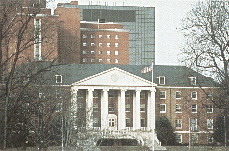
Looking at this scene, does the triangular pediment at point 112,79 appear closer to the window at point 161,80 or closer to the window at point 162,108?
the window at point 161,80

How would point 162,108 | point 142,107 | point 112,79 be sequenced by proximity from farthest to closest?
point 142,107, point 162,108, point 112,79

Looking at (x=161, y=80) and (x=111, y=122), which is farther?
(x=161, y=80)

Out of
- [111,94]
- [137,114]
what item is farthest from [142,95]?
[111,94]

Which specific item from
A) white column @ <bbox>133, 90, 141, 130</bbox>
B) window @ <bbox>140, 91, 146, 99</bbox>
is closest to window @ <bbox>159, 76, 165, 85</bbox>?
window @ <bbox>140, 91, 146, 99</bbox>

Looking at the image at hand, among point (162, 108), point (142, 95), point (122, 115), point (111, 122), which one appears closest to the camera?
point (122, 115)

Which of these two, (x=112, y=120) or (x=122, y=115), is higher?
(x=122, y=115)

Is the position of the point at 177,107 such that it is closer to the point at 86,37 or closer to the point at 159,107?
the point at 159,107

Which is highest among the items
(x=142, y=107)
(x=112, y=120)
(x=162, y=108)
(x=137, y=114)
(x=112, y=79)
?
(x=112, y=79)

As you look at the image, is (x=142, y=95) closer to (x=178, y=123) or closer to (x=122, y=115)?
(x=122, y=115)

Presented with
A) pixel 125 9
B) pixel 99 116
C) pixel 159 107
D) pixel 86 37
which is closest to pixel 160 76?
pixel 159 107

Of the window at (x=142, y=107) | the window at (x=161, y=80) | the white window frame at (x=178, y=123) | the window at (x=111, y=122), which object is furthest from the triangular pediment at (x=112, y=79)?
the white window frame at (x=178, y=123)

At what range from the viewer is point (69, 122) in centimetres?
4028

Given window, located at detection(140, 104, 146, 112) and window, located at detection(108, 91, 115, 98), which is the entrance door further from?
window, located at detection(140, 104, 146, 112)

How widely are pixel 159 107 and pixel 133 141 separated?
15058 millimetres
